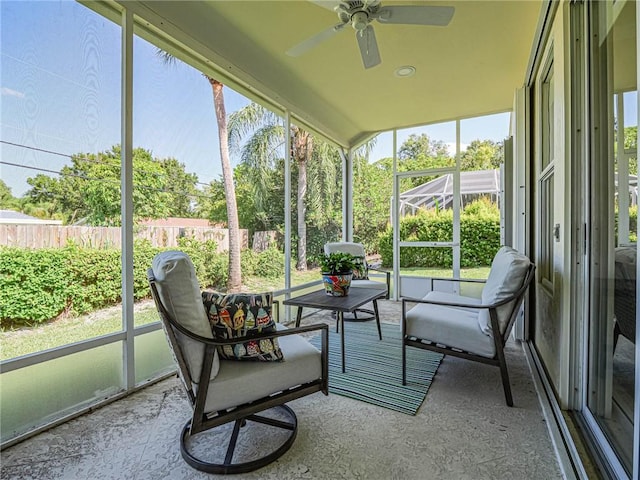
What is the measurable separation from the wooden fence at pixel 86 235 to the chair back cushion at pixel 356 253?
188 cm

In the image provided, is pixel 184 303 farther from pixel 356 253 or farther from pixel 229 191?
pixel 356 253

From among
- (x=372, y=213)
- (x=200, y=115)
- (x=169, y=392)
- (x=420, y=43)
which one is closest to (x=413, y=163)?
(x=372, y=213)

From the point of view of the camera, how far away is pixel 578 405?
68.3 inches

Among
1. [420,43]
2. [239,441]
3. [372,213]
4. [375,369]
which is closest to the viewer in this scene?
[239,441]

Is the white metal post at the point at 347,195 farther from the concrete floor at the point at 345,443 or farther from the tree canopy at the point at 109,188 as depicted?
the concrete floor at the point at 345,443

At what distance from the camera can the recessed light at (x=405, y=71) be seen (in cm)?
322

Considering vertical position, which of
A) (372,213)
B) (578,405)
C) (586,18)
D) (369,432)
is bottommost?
(369,432)

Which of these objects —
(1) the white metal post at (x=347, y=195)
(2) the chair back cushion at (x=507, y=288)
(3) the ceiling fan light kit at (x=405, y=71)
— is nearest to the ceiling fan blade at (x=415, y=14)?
(3) the ceiling fan light kit at (x=405, y=71)

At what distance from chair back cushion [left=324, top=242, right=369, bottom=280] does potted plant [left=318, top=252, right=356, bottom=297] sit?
1.19 m

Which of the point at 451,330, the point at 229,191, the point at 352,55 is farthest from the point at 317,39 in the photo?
the point at 451,330

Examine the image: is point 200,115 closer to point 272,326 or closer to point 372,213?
point 272,326

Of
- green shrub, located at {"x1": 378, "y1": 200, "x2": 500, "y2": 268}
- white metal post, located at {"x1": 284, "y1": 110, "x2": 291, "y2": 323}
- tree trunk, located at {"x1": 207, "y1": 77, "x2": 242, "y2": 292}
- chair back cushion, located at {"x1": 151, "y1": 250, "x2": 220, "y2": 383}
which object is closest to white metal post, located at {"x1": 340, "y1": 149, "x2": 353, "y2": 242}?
green shrub, located at {"x1": 378, "y1": 200, "x2": 500, "y2": 268}

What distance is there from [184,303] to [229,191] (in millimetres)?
1976

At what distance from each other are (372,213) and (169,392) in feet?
13.8
